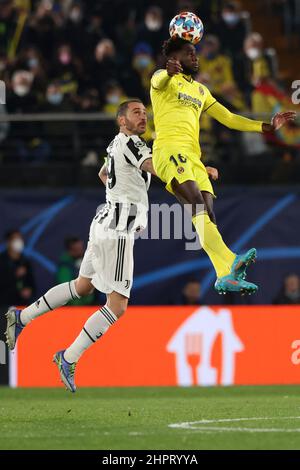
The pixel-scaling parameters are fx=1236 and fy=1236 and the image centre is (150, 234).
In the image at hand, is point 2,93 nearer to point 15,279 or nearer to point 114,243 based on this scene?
point 15,279

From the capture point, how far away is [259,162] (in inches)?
759

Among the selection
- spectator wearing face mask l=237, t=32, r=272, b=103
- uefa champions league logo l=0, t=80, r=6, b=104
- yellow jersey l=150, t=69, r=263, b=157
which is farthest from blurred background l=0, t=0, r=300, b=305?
yellow jersey l=150, t=69, r=263, b=157

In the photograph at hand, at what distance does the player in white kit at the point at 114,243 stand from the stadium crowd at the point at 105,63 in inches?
280

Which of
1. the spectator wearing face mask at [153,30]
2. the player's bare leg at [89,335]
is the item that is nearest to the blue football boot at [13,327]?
the player's bare leg at [89,335]

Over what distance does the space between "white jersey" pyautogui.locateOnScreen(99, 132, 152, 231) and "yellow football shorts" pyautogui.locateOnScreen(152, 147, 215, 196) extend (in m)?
0.41

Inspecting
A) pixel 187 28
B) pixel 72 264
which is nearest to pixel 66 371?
pixel 187 28

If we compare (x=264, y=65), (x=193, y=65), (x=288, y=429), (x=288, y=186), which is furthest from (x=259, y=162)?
(x=288, y=429)

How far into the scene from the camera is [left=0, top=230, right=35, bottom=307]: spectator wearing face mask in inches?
730

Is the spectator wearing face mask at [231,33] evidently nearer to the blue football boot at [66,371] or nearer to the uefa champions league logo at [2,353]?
the uefa champions league logo at [2,353]

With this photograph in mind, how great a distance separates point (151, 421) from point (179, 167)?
228 centimetres

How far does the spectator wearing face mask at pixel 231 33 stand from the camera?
21.5 meters

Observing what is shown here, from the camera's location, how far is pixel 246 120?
461 inches
